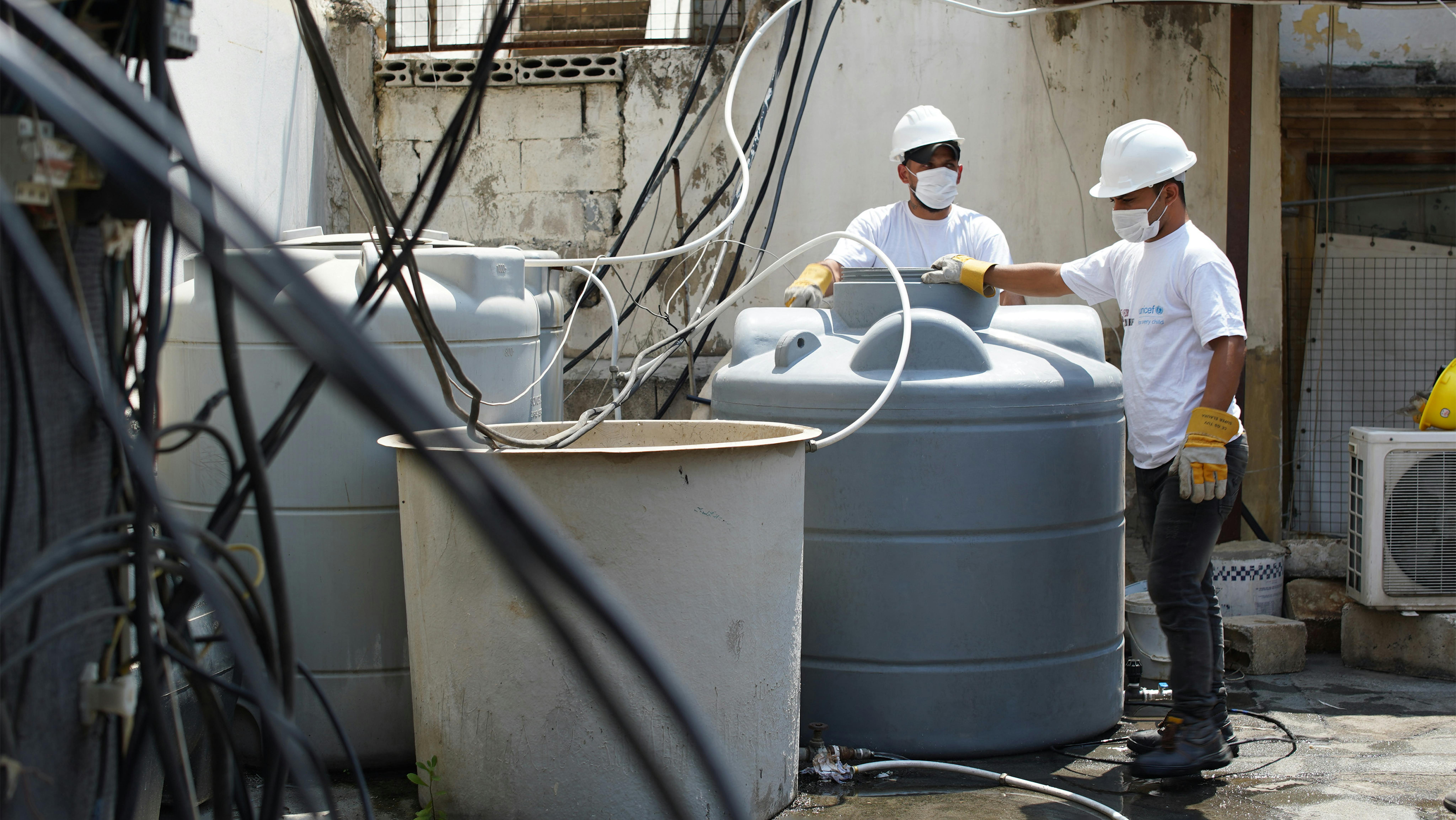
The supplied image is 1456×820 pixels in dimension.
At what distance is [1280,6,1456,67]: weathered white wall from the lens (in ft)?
17.8

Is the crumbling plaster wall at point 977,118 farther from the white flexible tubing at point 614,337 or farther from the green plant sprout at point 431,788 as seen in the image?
the green plant sprout at point 431,788

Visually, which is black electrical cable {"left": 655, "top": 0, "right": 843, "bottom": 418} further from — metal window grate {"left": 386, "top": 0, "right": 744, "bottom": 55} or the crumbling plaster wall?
metal window grate {"left": 386, "top": 0, "right": 744, "bottom": 55}

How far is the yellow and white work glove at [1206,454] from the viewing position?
2604 millimetres

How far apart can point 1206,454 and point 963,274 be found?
77 cm

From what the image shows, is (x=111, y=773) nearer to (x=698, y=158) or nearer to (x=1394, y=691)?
(x=1394, y=691)

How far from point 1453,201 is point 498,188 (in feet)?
17.6

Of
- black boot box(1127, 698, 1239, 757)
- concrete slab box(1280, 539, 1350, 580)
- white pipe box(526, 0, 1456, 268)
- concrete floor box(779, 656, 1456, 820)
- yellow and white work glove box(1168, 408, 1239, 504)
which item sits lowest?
concrete floor box(779, 656, 1456, 820)

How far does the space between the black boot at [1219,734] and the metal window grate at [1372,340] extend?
3321 millimetres

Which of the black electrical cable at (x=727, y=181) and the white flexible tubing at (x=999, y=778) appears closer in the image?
the white flexible tubing at (x=999, y=778)

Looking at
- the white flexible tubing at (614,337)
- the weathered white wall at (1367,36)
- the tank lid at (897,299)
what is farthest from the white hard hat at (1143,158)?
the weathered white wall at (1367,36)

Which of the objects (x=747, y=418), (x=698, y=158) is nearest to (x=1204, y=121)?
(x=698, y=158)

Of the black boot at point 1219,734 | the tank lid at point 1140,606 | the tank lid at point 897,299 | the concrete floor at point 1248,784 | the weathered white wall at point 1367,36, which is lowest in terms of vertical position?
the concrete floor at point 1248,784

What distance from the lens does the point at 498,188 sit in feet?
16.7

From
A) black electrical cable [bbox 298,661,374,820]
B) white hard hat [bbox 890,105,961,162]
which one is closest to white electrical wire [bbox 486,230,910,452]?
black electrical cable [bbox 298,661,374,820]
